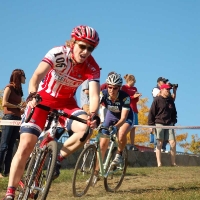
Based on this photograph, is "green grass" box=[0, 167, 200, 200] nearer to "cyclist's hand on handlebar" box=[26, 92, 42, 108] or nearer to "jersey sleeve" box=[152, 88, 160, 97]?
"cyclist's hand on handlebar" box=[26, 92, 42, 108]

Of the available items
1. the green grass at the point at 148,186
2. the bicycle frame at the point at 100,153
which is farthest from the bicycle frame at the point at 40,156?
the bicycle frame at the point at 100,153

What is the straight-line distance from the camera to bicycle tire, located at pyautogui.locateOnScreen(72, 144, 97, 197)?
8.88 metres

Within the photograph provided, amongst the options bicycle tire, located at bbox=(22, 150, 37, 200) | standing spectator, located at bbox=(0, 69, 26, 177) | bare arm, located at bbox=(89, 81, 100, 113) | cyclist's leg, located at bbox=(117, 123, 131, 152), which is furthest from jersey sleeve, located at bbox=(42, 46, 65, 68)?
standing spectator, located at bbox=(0, 69, 26, 177)

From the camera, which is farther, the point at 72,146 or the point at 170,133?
the point at 170,133

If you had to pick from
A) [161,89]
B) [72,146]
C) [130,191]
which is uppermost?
[161,89]

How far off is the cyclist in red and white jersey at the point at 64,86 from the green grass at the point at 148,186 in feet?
6.11

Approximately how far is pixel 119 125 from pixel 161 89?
526 centimetres

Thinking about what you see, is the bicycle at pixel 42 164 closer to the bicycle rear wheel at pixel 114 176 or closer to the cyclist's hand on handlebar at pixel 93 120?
→ the cyclist's hand on handlebar at pixel 93 120

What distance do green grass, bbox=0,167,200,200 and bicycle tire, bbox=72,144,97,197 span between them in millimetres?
140

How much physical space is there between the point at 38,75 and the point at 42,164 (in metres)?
1.05

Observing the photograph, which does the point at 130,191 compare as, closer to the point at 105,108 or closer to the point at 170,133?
the point at 105,108

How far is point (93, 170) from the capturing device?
927cm

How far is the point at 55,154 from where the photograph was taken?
6.41 metres

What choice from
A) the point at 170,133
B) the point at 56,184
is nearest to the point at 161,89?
the point at 170,133
